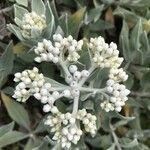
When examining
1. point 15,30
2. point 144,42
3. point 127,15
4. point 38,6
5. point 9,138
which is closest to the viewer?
point 15,30

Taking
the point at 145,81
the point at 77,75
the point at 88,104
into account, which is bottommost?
the point at 145,81

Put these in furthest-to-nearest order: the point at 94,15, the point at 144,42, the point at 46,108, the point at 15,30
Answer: the point at 94,15 → the point at 144,42 → the point at 15,30 → the point at 46,108

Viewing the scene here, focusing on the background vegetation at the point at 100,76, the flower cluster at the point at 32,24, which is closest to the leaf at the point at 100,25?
the background vegetation at the point at 100,76

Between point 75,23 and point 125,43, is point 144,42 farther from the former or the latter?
point 75,23

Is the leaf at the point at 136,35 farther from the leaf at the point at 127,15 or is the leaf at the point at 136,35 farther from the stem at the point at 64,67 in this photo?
the stem at the point at 64,67

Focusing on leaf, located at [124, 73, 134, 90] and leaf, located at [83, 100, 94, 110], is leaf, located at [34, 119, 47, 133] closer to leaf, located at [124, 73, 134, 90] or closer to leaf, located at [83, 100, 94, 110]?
leaf, located at [83, 100, 94, 110]

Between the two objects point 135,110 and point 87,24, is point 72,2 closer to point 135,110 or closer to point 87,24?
point 87,24

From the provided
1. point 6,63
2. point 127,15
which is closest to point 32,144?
point 6,63
